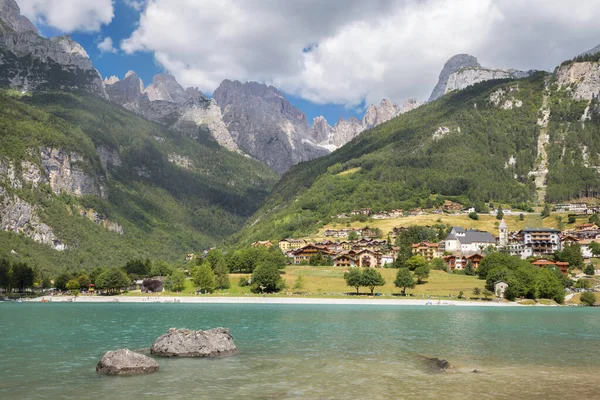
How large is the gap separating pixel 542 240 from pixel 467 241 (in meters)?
25.0

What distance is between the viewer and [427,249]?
165500 mm

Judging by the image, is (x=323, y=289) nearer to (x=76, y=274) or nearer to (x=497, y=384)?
(x=76, y=274)

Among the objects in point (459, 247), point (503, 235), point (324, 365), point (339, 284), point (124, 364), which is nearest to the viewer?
point (124, 364)

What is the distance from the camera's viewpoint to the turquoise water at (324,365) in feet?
81.8

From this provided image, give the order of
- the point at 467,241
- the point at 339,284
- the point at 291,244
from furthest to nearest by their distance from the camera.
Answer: the point at 291,244 → the point at 467,241 → the point at 339,284

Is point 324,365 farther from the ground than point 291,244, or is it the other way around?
point 291,244

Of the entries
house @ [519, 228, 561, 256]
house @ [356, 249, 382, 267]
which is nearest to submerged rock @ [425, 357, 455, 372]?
house @ [356, 249, 382, 267]

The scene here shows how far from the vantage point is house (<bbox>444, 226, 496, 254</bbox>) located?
555 feet

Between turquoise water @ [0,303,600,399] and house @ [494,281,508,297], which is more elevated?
house @ [494,281,508,297]

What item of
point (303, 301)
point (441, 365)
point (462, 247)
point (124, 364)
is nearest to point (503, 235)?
point (462, 247)

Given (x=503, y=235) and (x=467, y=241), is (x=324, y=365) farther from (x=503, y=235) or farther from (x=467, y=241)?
(x=503, y=235)

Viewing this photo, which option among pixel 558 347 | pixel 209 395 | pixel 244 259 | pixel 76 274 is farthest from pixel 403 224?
pixel 209 395

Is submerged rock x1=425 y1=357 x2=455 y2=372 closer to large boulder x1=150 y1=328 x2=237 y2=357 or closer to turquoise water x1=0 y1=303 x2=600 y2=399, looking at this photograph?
turquoise water x1=0 y1=303 x2=600 y2=399

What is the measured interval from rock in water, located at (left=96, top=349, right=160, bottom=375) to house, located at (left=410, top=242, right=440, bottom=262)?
142262mm
